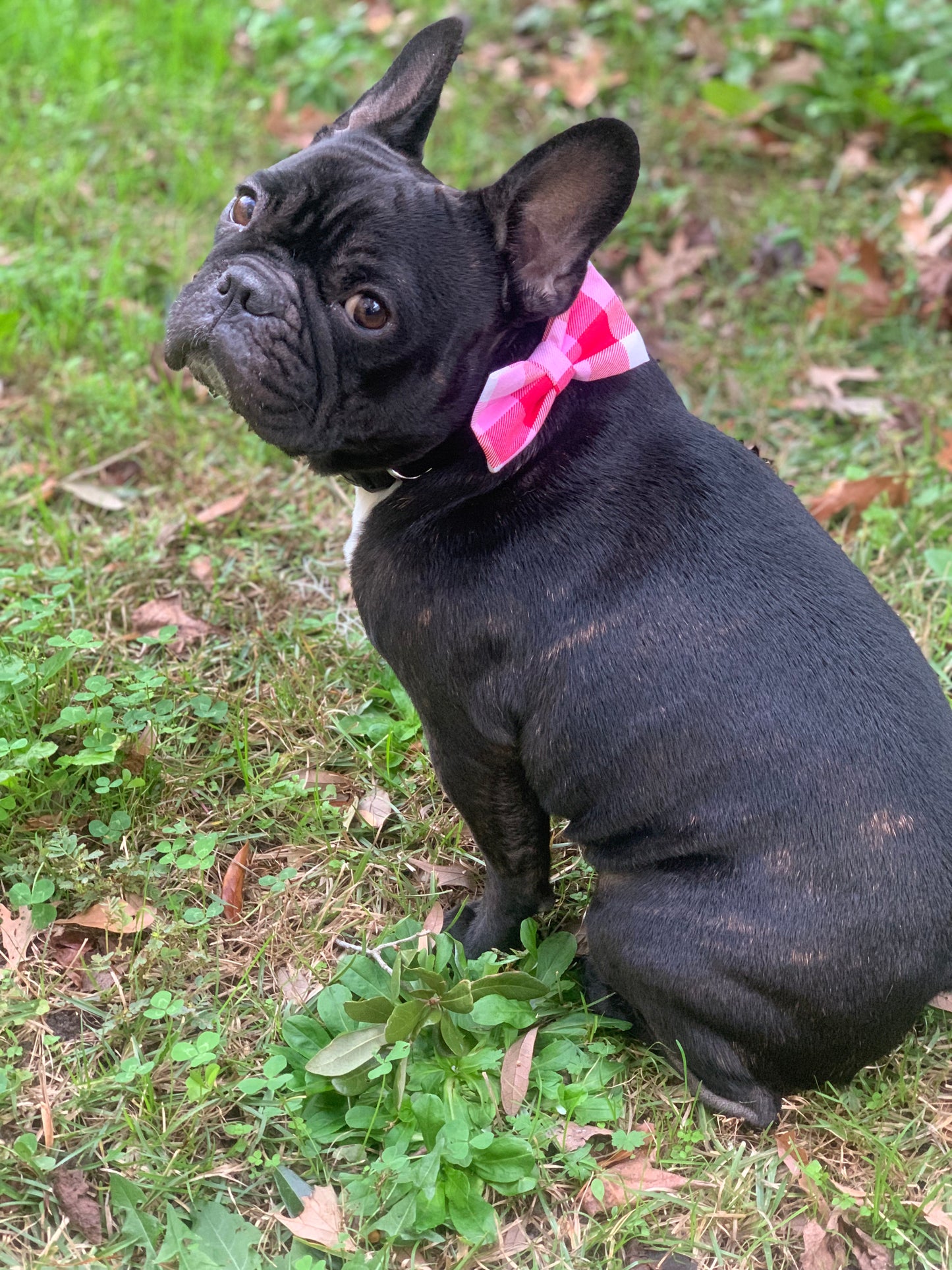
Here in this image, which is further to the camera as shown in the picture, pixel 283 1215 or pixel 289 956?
pixel 289 956

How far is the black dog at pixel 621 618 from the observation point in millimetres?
2879

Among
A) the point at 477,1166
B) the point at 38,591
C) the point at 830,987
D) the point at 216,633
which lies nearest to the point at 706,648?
the point at 830,987

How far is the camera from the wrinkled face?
9.73 ft

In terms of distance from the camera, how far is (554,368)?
2990mm

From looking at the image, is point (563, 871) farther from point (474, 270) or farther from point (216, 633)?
point (474, 270)

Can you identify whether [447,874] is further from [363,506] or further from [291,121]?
[291,121]

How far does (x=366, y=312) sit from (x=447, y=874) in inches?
66.5

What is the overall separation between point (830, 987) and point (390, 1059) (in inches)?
41.2

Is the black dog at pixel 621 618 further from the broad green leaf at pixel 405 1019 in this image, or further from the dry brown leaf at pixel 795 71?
the dry brown leaf at pixel 795 71

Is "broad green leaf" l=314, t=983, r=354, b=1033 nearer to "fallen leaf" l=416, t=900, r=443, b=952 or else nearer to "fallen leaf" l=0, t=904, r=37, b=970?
"fallen leaf" l=416, t=900, r=443, b=952

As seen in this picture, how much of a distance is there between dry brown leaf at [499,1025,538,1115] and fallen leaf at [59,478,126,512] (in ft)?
8.77

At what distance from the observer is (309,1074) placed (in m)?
3.09

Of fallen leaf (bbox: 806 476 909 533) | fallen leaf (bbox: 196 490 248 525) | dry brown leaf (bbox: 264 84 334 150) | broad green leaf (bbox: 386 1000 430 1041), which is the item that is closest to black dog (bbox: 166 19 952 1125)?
broad green leaf (bbox: 386 1000 430 1041)

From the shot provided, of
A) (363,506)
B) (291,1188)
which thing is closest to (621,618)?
(363,506)
